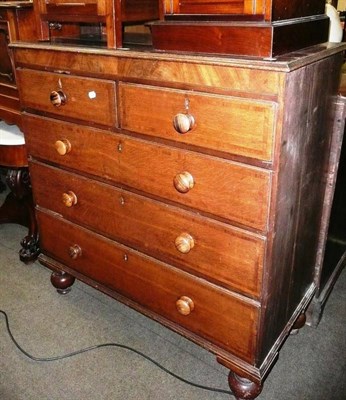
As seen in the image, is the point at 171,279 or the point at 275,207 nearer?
the point at 275,207

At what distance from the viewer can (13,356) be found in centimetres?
165

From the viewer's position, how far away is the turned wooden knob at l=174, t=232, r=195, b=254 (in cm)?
126

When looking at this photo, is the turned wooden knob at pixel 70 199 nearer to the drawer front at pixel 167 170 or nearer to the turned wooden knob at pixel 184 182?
the drawer front at pixel 167 170

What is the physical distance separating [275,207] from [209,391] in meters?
0.80

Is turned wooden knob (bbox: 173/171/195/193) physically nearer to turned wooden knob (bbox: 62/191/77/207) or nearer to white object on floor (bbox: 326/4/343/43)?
turned wooden knob (bbox: 62/191/77/207)

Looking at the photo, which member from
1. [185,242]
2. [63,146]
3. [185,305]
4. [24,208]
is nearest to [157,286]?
[185,305]

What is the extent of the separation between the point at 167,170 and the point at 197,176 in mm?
112

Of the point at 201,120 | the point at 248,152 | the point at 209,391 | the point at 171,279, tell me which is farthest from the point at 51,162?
the point at 209,391

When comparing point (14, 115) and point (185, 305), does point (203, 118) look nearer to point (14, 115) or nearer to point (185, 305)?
point (185, 305)

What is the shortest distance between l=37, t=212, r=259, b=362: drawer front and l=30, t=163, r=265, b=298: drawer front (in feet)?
0.15

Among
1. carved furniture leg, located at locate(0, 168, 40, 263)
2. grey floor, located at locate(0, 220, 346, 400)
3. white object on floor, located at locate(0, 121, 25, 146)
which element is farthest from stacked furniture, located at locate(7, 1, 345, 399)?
carved furniture leg, located at locate(0, 168, 40, 263)

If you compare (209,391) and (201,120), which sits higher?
(201,120)

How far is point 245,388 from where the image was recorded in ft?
4.45

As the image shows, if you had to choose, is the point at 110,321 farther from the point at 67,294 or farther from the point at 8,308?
the point at 8,308
